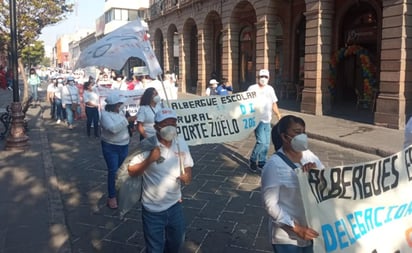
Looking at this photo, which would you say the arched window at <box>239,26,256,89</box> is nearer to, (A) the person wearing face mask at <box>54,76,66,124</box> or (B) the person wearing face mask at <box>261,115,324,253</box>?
(A) the person wearing face mask at <box>54,76,66,124</box>

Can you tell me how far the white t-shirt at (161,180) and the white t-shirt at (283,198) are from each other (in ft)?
2.86

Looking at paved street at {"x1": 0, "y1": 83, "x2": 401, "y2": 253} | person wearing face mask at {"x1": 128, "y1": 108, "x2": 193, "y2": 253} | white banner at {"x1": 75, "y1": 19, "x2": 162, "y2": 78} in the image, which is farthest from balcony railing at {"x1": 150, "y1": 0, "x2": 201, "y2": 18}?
person wearing face mask at {"x1": 128, "y1": 108, "x2": 193, "y2": 253}

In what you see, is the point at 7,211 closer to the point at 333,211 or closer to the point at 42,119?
the point at 333,211

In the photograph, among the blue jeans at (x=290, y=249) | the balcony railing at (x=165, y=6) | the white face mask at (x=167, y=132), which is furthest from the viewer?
the balcony railing at (x=165, y=6)

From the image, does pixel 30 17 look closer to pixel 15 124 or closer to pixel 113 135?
pixel 15 124

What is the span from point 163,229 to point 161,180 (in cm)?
40

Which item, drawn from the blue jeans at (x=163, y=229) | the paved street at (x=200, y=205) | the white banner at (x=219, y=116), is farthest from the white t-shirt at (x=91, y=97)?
the blue jeans at (x=163, y=229)

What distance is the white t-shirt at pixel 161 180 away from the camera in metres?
3.33

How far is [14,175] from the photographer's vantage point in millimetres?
7344

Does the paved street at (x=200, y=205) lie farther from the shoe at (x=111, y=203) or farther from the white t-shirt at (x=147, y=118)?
the white t-shirt at (x=147, y=118)

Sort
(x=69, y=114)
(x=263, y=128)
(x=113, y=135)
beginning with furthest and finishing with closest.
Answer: (x=69, y=114) < (x=263, y=128) < (x=113, y=135)

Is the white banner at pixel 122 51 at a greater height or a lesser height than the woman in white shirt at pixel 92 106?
greater

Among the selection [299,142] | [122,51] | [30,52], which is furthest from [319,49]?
[30,52]

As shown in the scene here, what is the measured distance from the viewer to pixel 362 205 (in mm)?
2826
